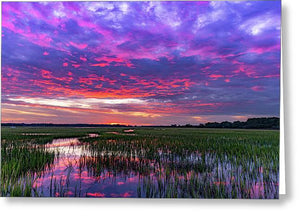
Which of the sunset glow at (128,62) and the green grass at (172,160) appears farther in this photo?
the sunset glow at (128,62)

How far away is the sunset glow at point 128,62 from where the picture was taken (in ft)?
9.41

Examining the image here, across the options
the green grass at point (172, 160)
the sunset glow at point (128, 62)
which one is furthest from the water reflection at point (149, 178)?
the sunset glow at point (128, 62)

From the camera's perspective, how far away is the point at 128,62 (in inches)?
119

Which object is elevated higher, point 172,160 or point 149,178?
point 172,160

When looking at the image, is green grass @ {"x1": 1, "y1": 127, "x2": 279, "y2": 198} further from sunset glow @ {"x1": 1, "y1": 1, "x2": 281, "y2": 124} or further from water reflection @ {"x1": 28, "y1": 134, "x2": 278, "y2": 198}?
sunset glow @ {"x1": 1, "y1": 1, "x2": 281, "y2": 124}

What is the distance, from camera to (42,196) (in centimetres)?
275

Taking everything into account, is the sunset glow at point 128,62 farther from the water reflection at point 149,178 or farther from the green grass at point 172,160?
the water reflection at point 149,178

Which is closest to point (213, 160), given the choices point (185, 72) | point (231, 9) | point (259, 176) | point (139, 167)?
point (259, 176)

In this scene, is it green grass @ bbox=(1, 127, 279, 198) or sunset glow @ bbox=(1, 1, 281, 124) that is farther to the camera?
sunset glow @ bbox=(1, 1, 281, 124)

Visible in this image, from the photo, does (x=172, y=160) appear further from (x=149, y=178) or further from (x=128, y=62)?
(x=128, y=62)

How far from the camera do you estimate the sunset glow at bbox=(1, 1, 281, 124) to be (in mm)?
2869

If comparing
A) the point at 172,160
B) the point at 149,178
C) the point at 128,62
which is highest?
the point at 128,62

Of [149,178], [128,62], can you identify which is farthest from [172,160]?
[128,62]

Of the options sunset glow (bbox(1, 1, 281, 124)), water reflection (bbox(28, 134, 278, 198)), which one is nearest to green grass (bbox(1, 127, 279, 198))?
water reflection (bbox(28, 134, 278, 198))
